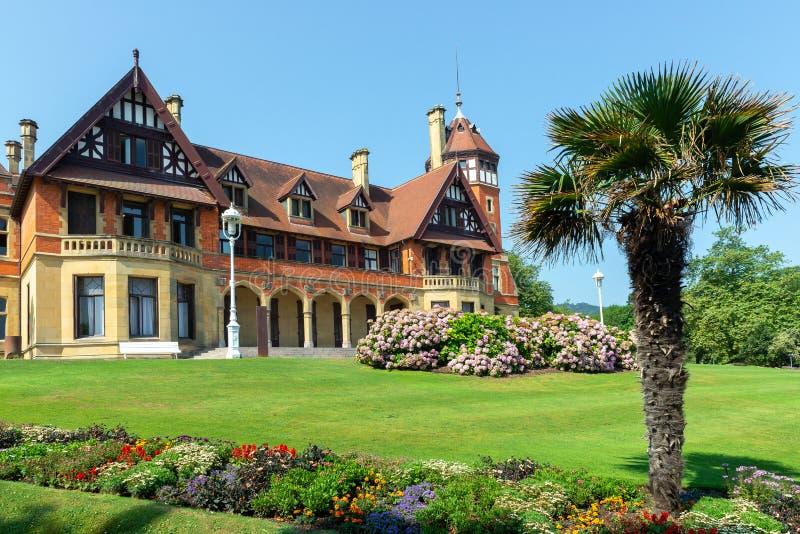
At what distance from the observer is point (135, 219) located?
3031cm

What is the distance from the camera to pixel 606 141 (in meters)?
8.44

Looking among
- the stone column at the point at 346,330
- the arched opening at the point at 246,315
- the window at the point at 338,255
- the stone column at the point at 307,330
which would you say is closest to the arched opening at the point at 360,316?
the stone column at the point at 346,330

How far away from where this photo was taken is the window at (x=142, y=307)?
27.6 meters

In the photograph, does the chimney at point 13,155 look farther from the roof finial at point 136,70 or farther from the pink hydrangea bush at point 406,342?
the pink hydrangea bush at point 406,342

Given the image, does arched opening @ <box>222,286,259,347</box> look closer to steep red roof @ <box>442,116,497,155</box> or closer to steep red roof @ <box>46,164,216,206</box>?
steep red roof @ <box>46,164,216,206</box>

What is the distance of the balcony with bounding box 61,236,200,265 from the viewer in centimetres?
2698

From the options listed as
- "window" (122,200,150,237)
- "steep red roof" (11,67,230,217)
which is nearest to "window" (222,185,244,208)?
"steep red roof" (11,67,230,217)

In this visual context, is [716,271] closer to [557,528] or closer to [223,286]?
[223,286]

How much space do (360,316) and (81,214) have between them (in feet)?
58.4

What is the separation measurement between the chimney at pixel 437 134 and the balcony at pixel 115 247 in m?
28.4

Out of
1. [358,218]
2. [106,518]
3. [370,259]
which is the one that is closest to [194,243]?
[358,218]

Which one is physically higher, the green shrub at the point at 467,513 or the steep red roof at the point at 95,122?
the steep red roof at the point at 95,122

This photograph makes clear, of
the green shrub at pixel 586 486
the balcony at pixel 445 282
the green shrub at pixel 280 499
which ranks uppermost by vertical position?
the balcony at pixel 445 282

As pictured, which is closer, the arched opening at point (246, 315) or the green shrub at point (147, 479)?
the green shrub at point (147, 479)
